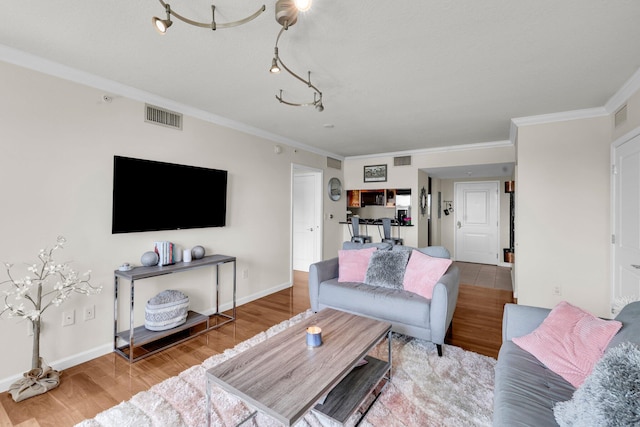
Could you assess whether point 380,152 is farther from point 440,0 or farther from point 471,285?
point 440,0

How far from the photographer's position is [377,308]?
2740 mm

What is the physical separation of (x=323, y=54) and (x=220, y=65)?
0.81 meters

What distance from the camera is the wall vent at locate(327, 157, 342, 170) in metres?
5.60

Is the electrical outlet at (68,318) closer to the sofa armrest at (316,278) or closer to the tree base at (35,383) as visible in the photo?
the tree base at (35,383)

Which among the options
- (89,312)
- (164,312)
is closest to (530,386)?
(164,312)

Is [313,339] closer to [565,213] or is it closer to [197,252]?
[197,252]

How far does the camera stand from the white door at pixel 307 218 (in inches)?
215

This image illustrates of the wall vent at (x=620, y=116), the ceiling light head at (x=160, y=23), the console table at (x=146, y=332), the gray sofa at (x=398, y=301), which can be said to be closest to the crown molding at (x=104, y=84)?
the ceiling light head at (x=160, y=23)

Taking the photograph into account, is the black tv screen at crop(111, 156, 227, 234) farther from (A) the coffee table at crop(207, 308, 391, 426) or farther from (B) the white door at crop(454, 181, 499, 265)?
(B) the white door at crop(454, 181, 499, 265)

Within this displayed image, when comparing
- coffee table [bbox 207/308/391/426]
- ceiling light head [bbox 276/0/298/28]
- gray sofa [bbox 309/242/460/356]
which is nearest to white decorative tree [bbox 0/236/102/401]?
coffee table [bbox 207/308/391/426]

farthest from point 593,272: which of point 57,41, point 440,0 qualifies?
point 57,41

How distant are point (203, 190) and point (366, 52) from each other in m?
2.26

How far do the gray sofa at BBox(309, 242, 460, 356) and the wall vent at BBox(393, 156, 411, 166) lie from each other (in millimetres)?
A: 2691

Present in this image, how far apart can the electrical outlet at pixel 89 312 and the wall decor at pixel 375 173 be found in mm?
4727
